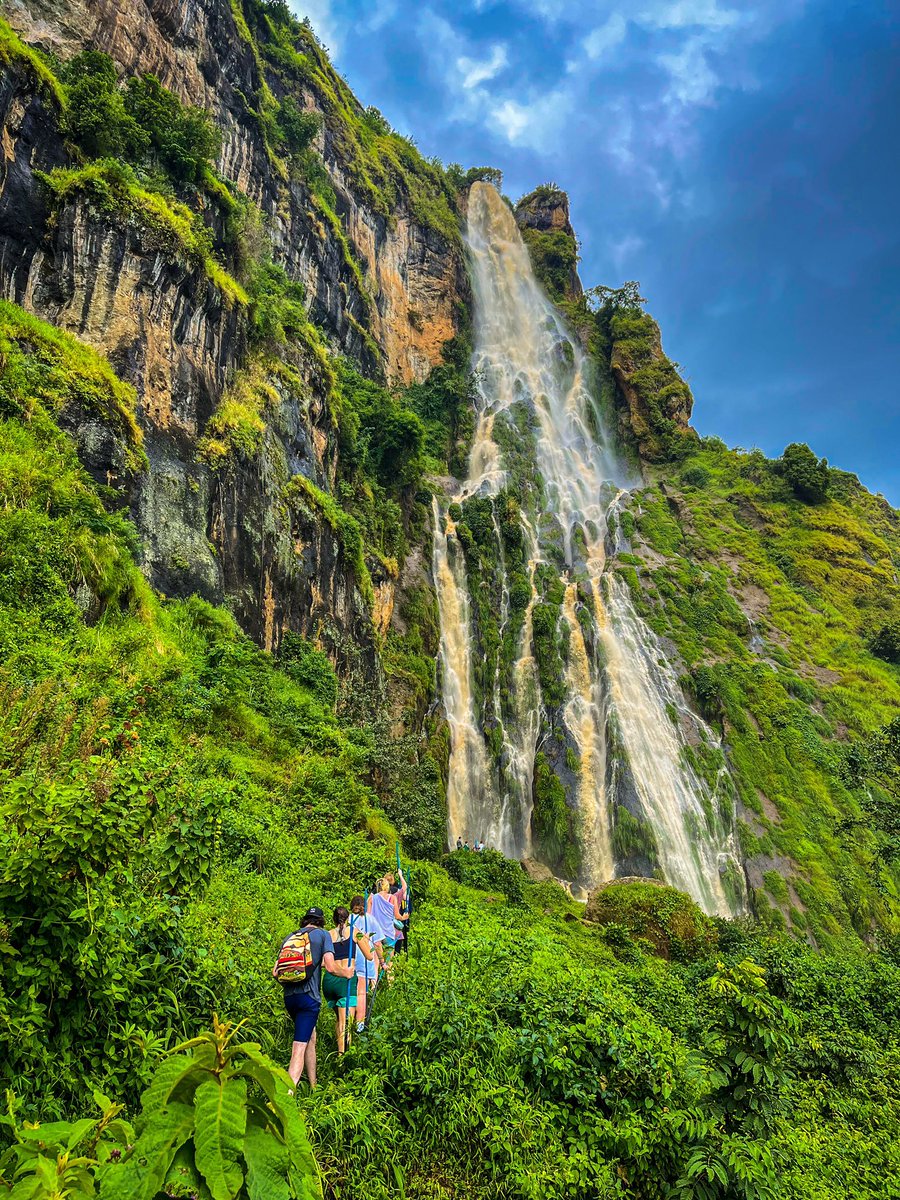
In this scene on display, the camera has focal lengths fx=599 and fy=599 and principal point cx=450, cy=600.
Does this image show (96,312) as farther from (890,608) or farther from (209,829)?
(890,608)

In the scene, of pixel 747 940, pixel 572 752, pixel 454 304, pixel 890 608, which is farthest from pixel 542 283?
pixel 747 940

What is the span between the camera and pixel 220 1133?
145 cm

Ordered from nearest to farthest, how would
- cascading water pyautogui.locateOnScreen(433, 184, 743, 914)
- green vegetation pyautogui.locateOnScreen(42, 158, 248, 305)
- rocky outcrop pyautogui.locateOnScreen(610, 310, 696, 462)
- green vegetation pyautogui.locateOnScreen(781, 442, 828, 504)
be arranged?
green vegetation pyautogui.locateOnScreen(42, 158, 248, 305)
cascading water pyautogui.locateOnScreen(433, 184, 743, 914)
green vegetation pyautogui.locateOnScreen(781, 442, 828, 504)
rocky outcrop pyautogui.locateOnScreen(610, 310, 696, 462)

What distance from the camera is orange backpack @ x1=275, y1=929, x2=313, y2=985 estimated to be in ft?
13.3

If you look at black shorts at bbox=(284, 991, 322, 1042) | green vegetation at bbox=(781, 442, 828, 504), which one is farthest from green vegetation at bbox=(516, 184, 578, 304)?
black shorts at bbox=(284, 991, 322, 1042)

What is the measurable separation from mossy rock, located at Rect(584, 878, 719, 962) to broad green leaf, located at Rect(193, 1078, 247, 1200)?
50.1 ft

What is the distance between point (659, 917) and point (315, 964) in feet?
44.6

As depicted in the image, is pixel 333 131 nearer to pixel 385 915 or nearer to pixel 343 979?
pixel 385 915

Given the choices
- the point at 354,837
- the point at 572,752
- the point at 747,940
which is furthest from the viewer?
the point at 572,752

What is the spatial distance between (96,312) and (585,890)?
871 inches


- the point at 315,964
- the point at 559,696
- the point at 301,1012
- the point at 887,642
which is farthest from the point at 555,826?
the point at 887,642

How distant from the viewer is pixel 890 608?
1313 inches

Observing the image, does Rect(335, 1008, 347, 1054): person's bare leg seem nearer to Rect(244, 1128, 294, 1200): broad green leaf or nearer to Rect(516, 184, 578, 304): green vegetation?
Rect(244, 1128, 294, 1200): broad green leaf

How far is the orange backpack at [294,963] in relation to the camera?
4062 mm
